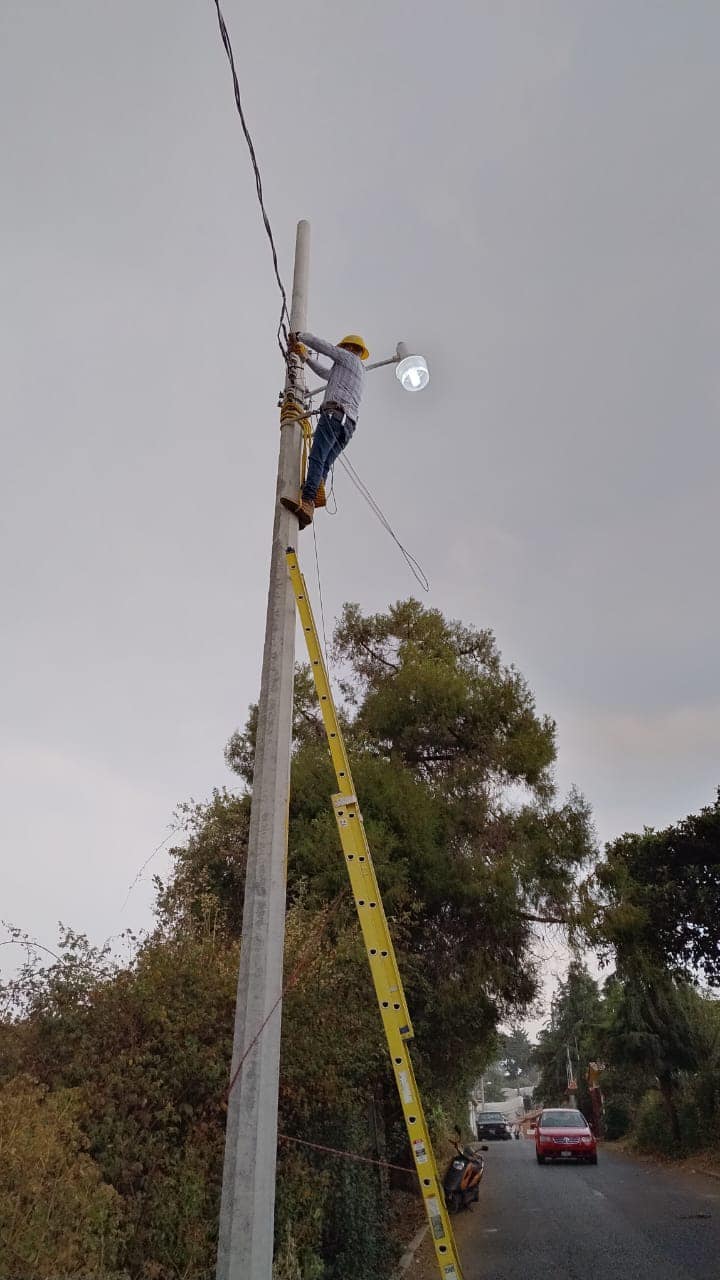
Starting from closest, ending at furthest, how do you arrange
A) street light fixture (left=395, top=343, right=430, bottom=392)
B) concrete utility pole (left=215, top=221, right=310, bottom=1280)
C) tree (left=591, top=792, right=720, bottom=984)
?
concrete utility pole (left=215, top=221, right=310, bottom=1280), street light fixture (left=395, top=343, right=430, bottom=392), tree (left=591, top=792, right=720, bottom=984)

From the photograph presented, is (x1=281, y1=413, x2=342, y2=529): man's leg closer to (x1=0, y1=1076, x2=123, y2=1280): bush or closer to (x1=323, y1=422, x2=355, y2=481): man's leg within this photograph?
(x1=323, y1=422, x2=355, y2=481): man's leg

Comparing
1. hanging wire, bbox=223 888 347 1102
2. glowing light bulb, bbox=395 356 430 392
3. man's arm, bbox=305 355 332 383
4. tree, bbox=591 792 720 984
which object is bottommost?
hanging wire, bbox=223 888 347 1102

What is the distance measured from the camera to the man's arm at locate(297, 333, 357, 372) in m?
5.39

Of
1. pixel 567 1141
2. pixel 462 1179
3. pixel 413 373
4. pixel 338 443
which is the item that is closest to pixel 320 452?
pixel 338 443

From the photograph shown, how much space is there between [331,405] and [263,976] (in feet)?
13.0

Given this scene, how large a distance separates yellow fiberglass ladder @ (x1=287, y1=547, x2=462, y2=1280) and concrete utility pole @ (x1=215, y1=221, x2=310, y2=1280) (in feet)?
1.11

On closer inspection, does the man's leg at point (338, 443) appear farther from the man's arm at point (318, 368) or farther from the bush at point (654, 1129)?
the bush at point (654, 1129)

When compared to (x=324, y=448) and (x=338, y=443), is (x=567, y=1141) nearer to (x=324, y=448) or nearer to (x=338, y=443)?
(x=338, y=443)

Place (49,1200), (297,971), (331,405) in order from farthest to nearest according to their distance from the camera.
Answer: (297,971)
(331,405)
(49,1200)

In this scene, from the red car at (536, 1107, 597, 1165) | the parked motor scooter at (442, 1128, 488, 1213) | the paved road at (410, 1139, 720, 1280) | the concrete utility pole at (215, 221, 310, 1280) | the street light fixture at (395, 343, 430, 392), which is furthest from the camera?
the red car at (536, 1107, 597, 1165)

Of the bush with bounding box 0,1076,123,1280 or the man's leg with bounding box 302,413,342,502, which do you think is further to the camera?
the man's leg with bounding box 302,413,342,502

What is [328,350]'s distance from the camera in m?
5.54

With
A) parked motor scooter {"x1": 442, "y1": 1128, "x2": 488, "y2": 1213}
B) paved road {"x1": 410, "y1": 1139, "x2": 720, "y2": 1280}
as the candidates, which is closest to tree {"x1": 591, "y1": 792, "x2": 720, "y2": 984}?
paved road {"x1": 410, "y1": 1139, "x2": 720, "y2": 1280}

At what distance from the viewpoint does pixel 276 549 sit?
4.60 meters
